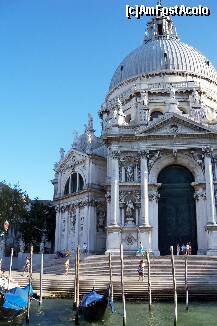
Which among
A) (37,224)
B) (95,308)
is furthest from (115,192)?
(95,308)

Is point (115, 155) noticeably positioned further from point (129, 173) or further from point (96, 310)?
point (96, 310)

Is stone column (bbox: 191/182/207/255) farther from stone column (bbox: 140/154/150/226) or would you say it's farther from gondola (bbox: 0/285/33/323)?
gondola (bbox: 0/285/33/323)

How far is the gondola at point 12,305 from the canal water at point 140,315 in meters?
0.52

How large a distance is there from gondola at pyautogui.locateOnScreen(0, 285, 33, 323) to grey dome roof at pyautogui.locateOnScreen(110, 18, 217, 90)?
25333 millimetres

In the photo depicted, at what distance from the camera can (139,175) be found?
27.5 metres

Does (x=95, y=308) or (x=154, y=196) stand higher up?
(x=154, y=196)

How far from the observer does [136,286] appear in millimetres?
18656

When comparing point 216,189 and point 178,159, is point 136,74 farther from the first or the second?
point 216,189

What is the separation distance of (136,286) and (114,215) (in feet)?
27.1

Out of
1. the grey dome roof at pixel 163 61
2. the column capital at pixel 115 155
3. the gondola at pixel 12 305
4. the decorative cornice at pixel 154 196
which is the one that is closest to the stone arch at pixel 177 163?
the decorative cornice at pixel 154 196

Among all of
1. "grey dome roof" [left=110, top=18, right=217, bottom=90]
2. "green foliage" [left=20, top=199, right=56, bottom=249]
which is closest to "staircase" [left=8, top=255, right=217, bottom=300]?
"green foliage" [left=20, top=199, right=56, bottom=249]

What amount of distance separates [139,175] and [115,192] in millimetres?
2044

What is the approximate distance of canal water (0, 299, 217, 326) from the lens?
13758mm

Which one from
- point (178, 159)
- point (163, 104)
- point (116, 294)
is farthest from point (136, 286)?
point (163, 104)
